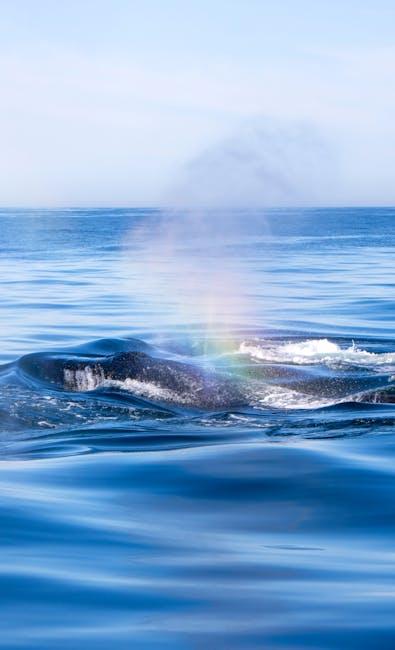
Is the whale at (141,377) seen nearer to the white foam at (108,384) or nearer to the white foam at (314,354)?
the white foam at (108,384)

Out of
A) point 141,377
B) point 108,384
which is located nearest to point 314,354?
point 141,377

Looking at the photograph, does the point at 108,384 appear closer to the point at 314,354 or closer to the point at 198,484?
the point at 314,354

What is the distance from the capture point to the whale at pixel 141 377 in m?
13.4

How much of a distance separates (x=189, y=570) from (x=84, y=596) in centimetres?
78

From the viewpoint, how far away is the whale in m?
13.4

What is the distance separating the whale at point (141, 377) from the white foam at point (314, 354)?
5.75 ft

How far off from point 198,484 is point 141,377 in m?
5.22

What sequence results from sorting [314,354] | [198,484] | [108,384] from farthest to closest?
[314,354], [108,384], [198,484]

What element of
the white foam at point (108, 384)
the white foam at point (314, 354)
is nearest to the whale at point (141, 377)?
the white foam at point (108, 384)

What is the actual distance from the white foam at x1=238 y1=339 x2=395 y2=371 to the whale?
1.75 m

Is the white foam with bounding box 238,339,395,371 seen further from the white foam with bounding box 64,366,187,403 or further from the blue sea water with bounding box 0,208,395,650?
the white foam with bounding box 64,366,187,403

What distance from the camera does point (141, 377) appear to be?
14141mm

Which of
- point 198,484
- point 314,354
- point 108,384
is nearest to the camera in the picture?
point 198,484

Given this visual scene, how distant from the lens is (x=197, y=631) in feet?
18.4
